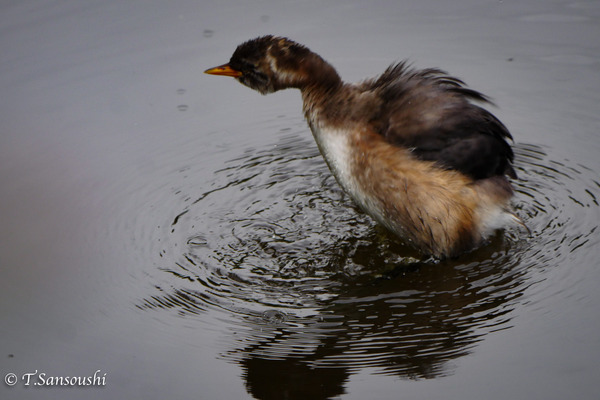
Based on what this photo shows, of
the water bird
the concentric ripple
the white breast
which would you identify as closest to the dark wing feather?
the water bird

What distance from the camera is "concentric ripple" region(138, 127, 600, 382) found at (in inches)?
189

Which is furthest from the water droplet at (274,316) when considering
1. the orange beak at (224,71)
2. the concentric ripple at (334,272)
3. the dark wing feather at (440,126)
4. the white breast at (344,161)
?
the orange beak at (224,71)

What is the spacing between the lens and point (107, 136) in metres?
7.27

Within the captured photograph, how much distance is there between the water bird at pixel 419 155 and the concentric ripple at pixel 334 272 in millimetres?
227

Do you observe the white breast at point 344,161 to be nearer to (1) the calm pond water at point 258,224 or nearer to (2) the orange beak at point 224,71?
(1) the calm pond water at point 258,224

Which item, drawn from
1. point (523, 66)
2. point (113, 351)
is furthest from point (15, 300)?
point (523, 66)

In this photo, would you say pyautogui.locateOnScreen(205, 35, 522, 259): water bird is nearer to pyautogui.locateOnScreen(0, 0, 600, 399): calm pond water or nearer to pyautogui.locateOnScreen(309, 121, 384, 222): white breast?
pyautogui.locateOnScreen(309, 121, 384, 222): white breast

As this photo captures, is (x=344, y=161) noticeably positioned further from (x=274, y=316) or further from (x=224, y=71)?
(x=274, y=316)

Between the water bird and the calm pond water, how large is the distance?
0.78 feet

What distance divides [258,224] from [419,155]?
1287mm

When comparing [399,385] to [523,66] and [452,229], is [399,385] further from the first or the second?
[523,66]

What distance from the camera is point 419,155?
5.67 metres

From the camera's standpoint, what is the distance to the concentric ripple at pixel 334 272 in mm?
4801

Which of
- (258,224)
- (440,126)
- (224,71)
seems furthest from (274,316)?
(224,71)
